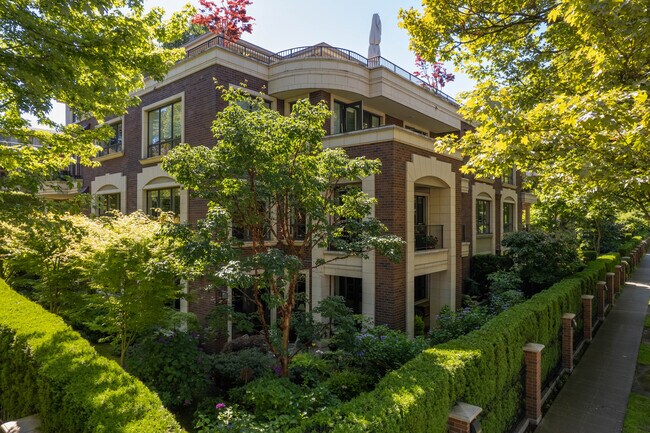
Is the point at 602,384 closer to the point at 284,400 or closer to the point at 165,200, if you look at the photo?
the point at 284,400

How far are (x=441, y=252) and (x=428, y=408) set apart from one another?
939 cm

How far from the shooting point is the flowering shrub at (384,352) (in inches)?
291

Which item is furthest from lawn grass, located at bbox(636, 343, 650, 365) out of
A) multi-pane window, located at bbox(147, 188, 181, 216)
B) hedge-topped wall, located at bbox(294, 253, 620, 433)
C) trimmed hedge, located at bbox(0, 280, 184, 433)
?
multi-pane window, located at bbox(147, 188, 181, 216)

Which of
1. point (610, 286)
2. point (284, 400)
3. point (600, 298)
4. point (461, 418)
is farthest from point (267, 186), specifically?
point (610, 286)

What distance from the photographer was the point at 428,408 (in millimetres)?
4816

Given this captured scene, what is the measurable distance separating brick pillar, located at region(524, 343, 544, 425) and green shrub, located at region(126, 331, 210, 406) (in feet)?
23.4

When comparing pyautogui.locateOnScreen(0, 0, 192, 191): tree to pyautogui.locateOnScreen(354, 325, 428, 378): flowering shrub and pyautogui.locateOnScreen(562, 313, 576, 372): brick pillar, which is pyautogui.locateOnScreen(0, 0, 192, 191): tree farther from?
pyautogui.locateOnScreen(562, 313, 576, 372): brick pillar

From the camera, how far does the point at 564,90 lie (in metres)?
8.88

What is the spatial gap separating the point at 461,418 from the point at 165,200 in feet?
43.8

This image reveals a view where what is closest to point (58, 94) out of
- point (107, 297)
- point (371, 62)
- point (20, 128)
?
point (20, 128)

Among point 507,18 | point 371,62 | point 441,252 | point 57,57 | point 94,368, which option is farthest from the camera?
point 371,62

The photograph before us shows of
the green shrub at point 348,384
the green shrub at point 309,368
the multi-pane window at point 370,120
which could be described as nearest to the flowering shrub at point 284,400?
the green shrub at point 348,384

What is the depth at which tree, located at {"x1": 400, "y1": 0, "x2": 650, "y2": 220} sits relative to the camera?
5828mm

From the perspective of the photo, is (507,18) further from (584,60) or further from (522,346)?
(522,346)
